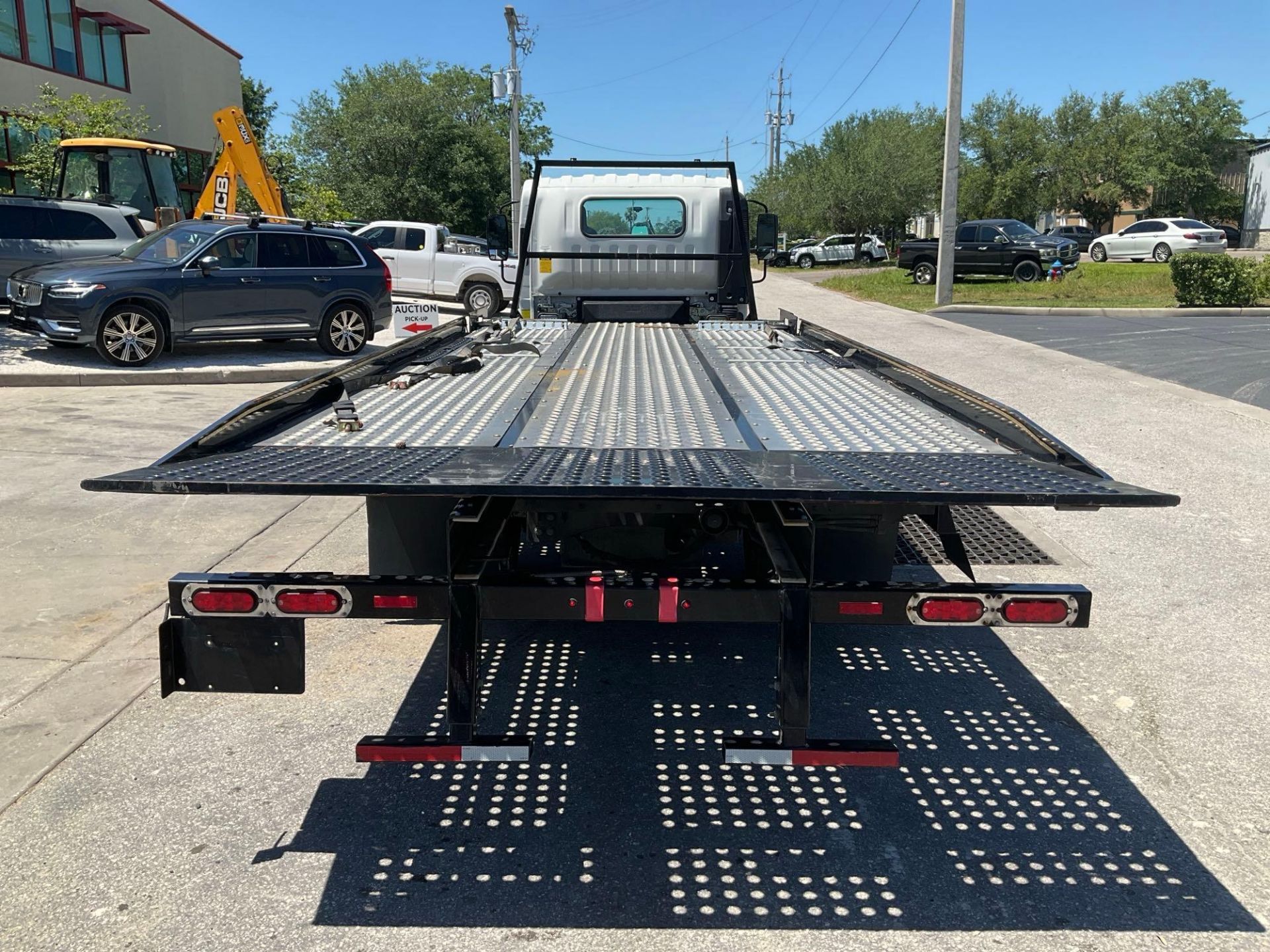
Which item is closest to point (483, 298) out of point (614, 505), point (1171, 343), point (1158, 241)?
point (1171, 343)

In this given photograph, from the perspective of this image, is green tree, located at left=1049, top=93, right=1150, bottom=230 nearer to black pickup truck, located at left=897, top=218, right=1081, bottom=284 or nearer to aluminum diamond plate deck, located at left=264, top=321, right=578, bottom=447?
black pickup truck, located at left=897, top=218, right=1081, bottom=284

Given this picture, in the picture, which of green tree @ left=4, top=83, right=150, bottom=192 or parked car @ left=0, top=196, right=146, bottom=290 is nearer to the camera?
parked car @ left=0, top=196, right=146, bottom=290

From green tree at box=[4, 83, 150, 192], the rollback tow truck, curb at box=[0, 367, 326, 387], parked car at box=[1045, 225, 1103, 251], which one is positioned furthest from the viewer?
parked car at box=[1045, 225, 1103, 251]

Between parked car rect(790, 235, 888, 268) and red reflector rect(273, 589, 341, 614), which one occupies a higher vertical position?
parked car rect(790, 235, 888, 268)

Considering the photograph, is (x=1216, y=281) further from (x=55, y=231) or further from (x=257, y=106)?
(x=257, y=106)

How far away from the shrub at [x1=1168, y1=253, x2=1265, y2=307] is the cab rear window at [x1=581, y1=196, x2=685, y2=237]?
59.2ft

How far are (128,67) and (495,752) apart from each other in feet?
126

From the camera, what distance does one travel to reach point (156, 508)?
671 centimetres

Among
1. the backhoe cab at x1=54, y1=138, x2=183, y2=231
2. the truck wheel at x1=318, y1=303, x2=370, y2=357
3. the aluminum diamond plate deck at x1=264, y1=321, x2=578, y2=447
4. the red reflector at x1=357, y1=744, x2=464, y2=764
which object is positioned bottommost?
the red reflector at x1=357, y1=744, x2=464, y2=764

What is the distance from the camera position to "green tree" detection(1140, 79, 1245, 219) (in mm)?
61938

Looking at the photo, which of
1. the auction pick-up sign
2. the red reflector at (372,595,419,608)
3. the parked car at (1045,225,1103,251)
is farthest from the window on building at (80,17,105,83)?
the parked car at (1045,225,1103,251)

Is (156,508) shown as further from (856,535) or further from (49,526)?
(856,535)

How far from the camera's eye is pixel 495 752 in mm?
2840

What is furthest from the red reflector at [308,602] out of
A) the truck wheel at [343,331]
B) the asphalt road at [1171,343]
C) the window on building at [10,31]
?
the window on building at [10,31]
